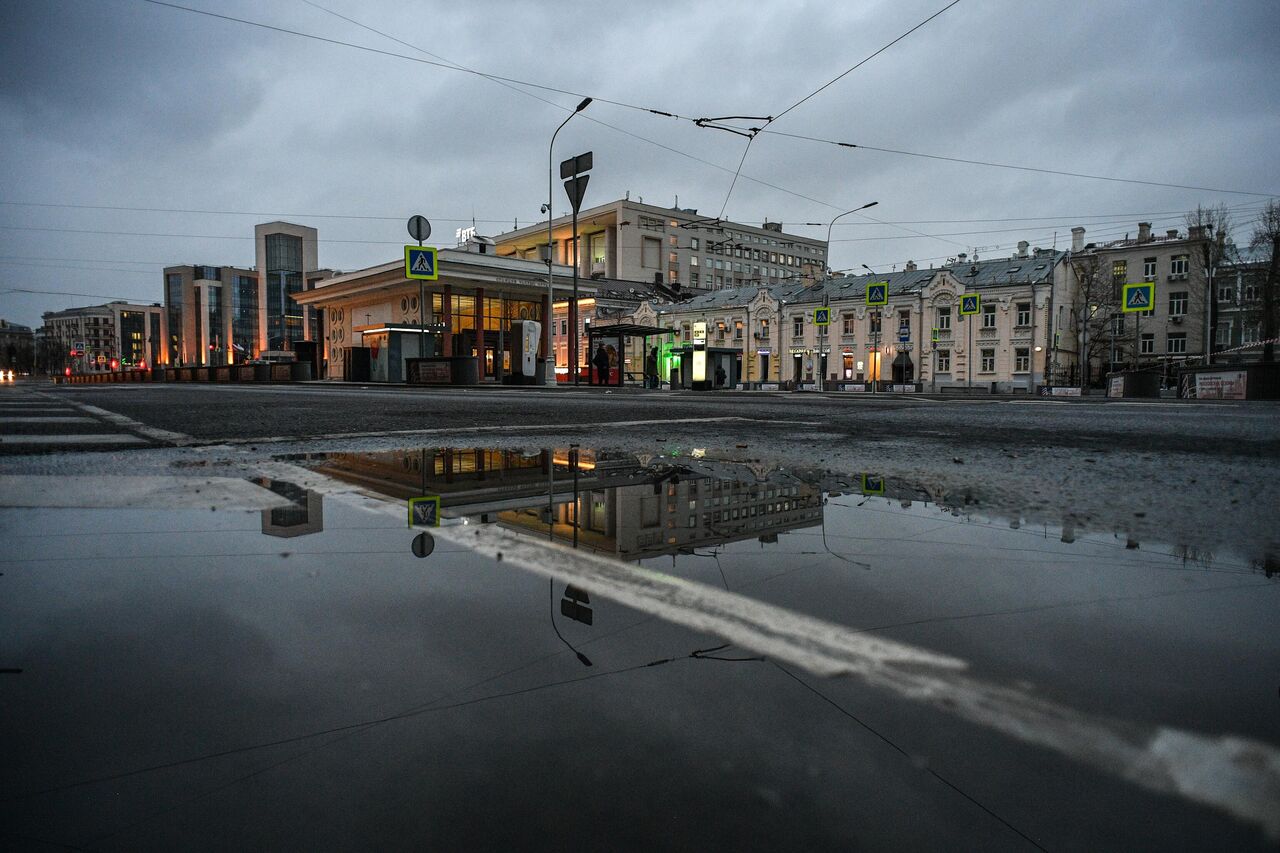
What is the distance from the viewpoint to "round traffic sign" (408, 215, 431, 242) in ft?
72.7

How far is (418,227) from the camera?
22.4 m

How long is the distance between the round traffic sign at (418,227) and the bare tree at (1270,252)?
4080cm

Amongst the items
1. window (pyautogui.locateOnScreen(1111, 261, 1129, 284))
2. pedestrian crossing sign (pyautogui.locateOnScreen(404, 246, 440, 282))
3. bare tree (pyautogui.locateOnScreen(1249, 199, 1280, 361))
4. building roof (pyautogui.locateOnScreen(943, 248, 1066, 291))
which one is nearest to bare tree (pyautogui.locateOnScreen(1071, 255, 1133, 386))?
window (pyautogui.locateOnScreen(1111, 261, 1129, 284))

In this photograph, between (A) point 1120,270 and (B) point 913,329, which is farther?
(A) point 1120,270

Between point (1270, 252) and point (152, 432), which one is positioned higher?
point (1270, 252)

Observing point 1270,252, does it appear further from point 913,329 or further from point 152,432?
point 152,432

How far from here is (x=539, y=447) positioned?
14.3ft

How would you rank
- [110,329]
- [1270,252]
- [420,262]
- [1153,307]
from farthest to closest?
1. [110,329]
2. [1153,307]
3. [1270,252]
4. [420,262]

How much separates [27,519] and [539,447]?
2.56 m

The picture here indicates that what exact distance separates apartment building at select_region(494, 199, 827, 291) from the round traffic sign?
56959 millimetres

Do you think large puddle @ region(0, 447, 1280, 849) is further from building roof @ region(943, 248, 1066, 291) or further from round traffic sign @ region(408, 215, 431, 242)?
building roof @ region(943, 248, 1066, 291)

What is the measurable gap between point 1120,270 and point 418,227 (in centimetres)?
6003

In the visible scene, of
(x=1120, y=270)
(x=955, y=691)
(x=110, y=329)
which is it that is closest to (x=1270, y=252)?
(x=1120, y=270)

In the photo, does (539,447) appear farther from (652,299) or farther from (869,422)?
(652,299)
